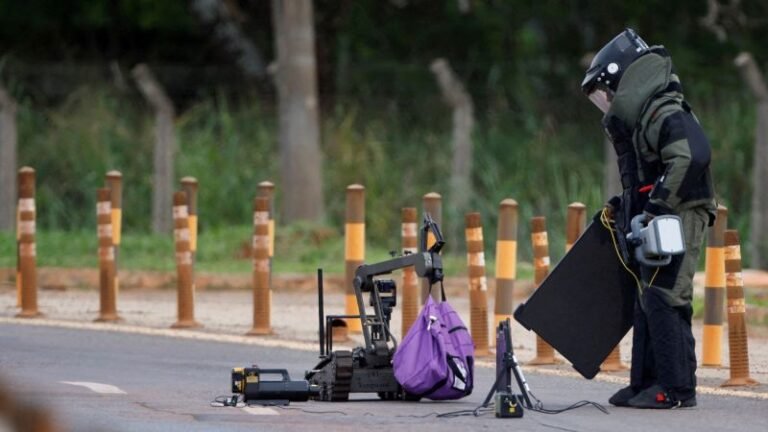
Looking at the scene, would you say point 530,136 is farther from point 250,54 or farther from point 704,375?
point 704,375

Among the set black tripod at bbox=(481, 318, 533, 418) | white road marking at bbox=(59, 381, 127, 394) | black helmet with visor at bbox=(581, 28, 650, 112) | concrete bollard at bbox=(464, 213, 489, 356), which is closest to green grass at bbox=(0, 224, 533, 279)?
concrete bollard at bbox=(464, 213, 489, 356)

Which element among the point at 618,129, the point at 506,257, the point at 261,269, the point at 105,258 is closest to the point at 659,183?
the point at 618,129

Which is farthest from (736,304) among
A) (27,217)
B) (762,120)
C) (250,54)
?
(250,54)

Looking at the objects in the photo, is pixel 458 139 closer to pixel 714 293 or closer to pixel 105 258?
pixel 105 258

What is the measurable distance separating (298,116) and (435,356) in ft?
42.1

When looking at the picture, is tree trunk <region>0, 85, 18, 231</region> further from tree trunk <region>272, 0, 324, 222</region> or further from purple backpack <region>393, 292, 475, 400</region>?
purple backpack <region>393, 292, 475, 400</region>

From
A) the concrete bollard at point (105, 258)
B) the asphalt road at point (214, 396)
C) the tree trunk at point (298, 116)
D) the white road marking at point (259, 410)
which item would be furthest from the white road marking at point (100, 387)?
the tree trunk at point (298, 116)

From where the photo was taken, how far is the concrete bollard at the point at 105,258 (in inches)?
A: 585

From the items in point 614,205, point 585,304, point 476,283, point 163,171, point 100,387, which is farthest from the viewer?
point 163,171

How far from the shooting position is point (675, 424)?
887 centimetres

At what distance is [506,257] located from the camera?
42.9 ft

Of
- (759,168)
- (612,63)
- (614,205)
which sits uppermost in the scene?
(759,168)

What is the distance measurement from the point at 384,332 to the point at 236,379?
33.0 inches

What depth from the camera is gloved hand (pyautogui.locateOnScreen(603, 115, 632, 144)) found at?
9.52 m
